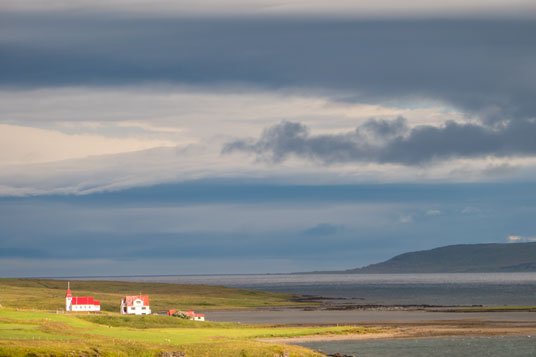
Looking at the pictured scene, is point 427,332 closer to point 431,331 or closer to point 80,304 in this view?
point 431,331

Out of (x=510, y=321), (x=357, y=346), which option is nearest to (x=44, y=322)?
(x=357, y=346)

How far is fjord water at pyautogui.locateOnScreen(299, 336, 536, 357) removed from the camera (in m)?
88.6

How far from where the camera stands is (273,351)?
245ft

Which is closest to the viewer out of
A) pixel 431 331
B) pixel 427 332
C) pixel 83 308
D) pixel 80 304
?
pixel 427 332

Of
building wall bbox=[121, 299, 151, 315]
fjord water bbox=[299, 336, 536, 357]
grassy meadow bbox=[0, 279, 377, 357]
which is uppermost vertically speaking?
building wall bbox=[121, 299, 151, 315]

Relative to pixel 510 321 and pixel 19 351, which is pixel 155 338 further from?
pixel 510 321

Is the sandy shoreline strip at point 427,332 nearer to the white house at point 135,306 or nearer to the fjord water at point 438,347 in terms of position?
the fjord water at point 438,347

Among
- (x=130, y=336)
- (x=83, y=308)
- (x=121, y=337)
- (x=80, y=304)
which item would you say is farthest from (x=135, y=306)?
(x=121, y=337)

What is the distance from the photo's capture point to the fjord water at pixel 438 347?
291ft

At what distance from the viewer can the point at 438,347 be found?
9462 centimetres

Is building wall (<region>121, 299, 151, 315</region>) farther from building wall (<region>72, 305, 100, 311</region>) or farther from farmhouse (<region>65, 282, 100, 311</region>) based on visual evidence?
building wall (<region>72, 305, 100, 311</region>)

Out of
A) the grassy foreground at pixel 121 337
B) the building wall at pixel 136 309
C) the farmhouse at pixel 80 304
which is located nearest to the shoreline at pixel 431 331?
the grassy foreground at pixel 121 337

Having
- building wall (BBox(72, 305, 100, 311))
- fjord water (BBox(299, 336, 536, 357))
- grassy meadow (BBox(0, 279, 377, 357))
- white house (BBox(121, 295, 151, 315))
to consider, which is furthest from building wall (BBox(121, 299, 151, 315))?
fjord water (BBox(299, 336, 536, 357))

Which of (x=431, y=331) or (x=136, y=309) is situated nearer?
(x=431, y=331)
